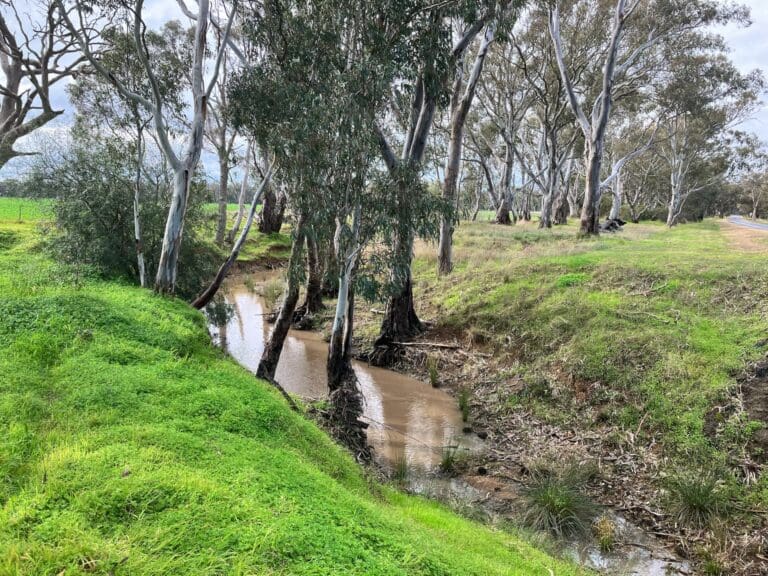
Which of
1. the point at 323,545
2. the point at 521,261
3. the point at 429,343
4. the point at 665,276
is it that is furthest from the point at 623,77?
the point at 323,545

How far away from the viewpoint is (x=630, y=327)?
955 centimetres

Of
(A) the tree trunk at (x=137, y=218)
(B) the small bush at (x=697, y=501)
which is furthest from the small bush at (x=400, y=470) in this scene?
(A) the tree trunk at (x=137, y=218)

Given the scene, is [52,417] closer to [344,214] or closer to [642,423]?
[344,214]

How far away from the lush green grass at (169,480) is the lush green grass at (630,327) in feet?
12.2

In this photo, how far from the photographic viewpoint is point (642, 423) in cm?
764

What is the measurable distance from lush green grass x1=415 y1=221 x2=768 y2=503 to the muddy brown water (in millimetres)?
1613

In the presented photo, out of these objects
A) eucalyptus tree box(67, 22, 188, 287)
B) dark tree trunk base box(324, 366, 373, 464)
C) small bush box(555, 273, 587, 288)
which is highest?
eucalyptus tree box(67, 22, 188, 287)

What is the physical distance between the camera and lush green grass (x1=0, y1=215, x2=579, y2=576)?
2723mm

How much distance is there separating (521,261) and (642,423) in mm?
7312

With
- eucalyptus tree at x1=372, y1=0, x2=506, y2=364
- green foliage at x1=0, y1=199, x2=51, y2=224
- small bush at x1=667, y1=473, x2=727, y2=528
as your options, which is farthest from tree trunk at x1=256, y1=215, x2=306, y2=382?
small bush at x1=667, y1=473, x2=727, y2=528

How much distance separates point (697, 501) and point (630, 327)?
13.6ft

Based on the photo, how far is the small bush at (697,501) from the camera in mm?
5863

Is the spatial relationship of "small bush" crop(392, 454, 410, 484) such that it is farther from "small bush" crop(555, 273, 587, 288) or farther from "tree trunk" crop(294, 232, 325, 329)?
"tree trunk" crop(294, 232, 325, 329)

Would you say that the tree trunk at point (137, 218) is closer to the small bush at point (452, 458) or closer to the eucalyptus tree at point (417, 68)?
the eucalyptus tree at point (417, 68)
